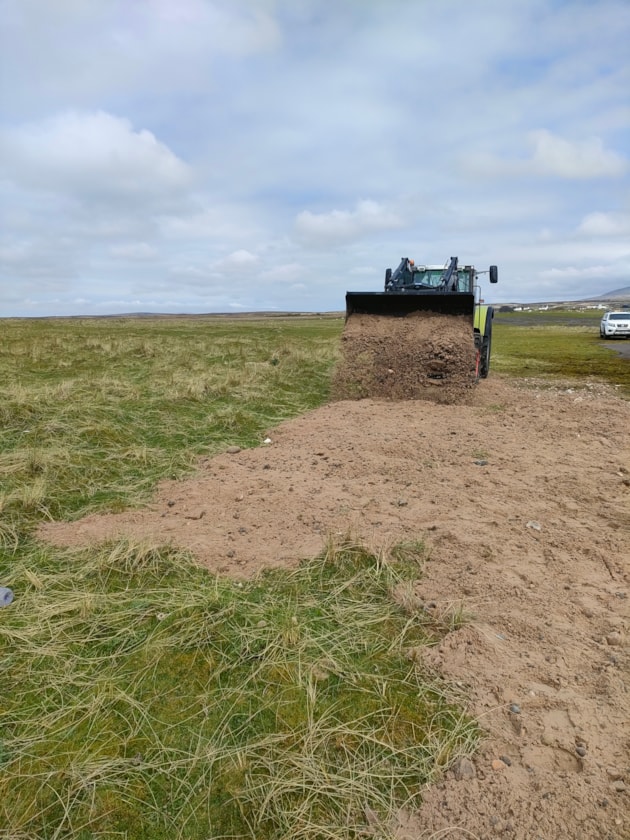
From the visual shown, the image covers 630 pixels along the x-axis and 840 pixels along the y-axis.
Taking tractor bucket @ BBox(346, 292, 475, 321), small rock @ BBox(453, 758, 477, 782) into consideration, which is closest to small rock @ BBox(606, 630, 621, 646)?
small rock @ BBox(453, 758, 477, 782)

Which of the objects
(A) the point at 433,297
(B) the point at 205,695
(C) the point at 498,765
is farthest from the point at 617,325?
(B) the point at 205,695

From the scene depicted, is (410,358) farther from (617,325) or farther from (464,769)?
(617,325)

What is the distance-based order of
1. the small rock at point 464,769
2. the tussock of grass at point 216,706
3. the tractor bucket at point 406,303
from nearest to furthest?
the tussock of grass at point 216,706, the small rock at point 464,769, the tractor bucket at point 406,303

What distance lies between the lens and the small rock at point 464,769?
2.22 metres

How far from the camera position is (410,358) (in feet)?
31.2

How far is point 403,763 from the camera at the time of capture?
2303 mm

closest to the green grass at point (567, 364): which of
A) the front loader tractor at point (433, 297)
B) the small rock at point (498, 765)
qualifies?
the front loader tractor at point (433, 297)

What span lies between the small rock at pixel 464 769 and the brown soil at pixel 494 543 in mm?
22

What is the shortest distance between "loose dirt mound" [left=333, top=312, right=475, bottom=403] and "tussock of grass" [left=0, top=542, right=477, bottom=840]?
604 cm

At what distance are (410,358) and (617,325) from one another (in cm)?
2299

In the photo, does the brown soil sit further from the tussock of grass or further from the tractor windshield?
the tractor windshield

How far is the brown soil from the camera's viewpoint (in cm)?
216

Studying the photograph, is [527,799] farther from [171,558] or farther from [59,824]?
[171,558]

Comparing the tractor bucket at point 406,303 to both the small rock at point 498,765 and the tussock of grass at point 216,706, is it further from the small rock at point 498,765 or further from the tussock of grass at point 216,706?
the small rock at point 498,765
